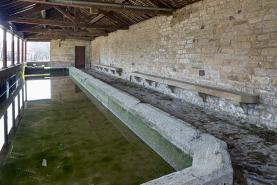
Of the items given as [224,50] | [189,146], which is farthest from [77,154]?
[224,50]

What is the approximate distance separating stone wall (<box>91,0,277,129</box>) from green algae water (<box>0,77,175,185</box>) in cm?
188

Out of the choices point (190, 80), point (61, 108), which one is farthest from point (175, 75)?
point (61, 108)

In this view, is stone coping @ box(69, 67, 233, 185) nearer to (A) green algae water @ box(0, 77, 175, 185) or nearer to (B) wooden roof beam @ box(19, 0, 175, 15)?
(A) green algae water @ box(0, 77, 175, 185)

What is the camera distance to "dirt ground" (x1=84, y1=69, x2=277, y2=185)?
2029 mm

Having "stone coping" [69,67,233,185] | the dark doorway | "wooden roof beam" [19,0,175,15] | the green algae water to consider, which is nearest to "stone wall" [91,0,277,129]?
"wooden roof beam" [19,0,175,15]

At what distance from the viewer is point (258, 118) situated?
3.45m

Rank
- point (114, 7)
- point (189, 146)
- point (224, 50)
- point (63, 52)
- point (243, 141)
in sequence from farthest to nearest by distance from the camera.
Answer: point (63, 52) → point (114, 7) → point (224, 50) → point (243, 141) → point (189, 146)

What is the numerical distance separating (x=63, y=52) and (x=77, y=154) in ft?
51.6

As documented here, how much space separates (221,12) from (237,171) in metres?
3.23

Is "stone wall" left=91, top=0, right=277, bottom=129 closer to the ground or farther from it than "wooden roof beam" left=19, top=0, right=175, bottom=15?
closer to the ground

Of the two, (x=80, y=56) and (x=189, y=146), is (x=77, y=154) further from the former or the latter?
(x=80, y=56)

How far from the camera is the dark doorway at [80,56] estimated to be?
17.8 meters

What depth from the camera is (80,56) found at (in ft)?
58.9

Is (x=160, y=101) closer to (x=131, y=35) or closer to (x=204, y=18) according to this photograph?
(x=204, y=18)
